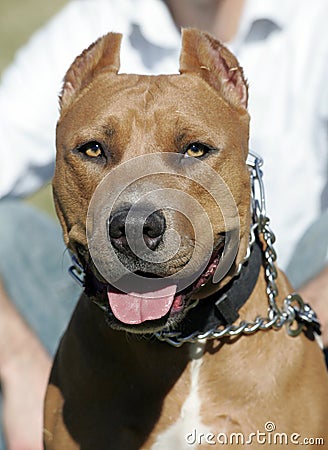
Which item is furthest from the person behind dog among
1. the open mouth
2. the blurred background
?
the blurred background

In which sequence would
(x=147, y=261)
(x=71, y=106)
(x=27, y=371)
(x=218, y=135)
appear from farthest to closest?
(x=27, y=371) < (x=71, y=106) < (x=218, y=135) < (x=147, y=261)

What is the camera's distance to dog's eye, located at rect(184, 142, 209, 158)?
7.14ft

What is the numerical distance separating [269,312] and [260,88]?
111 centimetres

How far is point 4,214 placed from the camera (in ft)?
10.7

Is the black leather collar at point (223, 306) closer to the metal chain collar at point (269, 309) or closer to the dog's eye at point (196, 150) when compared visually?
the metal chain collar at point (269, 309)

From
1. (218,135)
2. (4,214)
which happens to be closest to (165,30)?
(4,214)

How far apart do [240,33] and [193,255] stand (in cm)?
139

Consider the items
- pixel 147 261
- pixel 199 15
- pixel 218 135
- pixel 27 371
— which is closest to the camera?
pixel 147 261

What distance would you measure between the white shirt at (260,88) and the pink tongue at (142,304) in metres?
1.15

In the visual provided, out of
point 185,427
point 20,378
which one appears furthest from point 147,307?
point 20,378

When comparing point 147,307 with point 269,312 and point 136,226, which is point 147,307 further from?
point 269,312

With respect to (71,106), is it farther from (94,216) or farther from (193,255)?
(193,255)

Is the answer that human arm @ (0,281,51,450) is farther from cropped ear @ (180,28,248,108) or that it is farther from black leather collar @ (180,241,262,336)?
cropped ear @ (180,28,248,108)

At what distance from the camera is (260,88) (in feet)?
10.5
